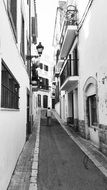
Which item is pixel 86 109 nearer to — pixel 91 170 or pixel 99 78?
pixel 99 78

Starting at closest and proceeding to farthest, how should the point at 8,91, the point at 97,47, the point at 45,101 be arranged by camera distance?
the point at 8,91
the point at 97,47
the point at 45,101

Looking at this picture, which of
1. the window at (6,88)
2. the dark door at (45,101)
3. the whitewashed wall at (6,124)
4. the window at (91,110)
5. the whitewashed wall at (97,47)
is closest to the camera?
the whitewashed wall at (6,124)

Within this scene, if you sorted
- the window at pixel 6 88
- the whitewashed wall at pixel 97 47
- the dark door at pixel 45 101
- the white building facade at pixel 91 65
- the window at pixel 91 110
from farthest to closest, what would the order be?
the dark door at pixel 45 101 < the window at pixel 91 110 < the white building facade at pixel 91 65 < the whitewashed wall at pixel 97 47 < the window at pixel 6 88

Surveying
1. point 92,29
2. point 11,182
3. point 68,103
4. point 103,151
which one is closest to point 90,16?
point 92,29

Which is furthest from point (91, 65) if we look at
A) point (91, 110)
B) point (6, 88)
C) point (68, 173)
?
point (6, 88)

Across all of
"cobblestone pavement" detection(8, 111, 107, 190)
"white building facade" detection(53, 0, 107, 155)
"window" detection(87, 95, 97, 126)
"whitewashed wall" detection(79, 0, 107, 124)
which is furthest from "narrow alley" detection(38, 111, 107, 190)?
"window" detection(87, 95, 97, 126)

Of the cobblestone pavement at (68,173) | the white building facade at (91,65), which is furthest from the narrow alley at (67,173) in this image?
the white building facade at (91,65)

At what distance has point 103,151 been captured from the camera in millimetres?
7148

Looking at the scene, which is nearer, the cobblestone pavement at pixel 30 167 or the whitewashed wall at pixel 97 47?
the cobblestone pavement at pixel 30 167

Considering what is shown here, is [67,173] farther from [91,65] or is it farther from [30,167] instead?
[91,65]

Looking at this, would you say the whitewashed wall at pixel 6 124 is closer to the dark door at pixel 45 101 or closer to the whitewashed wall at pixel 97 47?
the whitewashed wall at pixel 97 47

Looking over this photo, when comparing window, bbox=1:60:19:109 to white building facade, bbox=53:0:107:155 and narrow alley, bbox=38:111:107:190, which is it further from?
white building facade, bbox=53:0:107:155

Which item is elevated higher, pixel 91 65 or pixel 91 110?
pixel 91 65

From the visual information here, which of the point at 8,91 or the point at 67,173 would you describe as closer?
the point at 8,91
